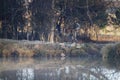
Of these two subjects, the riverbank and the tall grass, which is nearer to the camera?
the tall grass

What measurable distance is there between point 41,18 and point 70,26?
1609mm

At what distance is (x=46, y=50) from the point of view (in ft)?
56.3

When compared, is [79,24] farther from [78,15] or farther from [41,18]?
[41,18]

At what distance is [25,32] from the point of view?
2114cm

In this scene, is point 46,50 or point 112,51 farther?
point 46,50

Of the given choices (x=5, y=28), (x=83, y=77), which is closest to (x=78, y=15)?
(x=5, y=28)

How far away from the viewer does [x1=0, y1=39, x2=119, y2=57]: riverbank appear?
664 inches

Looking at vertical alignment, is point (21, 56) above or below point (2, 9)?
below

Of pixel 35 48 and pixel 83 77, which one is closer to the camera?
pixel 83 77

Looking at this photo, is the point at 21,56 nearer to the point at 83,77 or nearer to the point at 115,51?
the point at 115,51

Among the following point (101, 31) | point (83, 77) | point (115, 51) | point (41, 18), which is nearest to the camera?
point (83, 77)

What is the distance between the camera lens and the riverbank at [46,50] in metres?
16.9

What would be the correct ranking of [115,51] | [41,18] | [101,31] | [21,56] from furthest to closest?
1. [101,31]
2. [41,18]
3. [21,56]
4. [115,51]

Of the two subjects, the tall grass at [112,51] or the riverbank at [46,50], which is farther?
the riverbank at [46,50]
